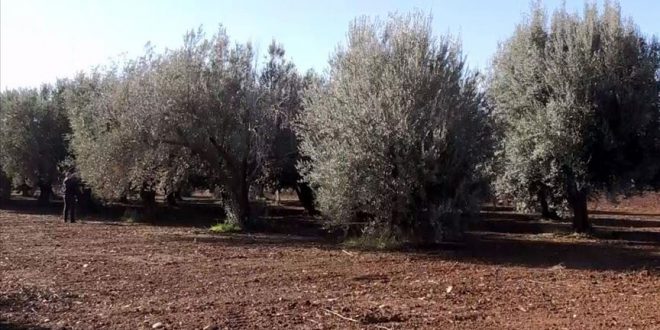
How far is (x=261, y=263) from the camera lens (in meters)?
14.6

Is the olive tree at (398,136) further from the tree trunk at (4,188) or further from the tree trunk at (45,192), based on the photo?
the tree trunk at (4,188)

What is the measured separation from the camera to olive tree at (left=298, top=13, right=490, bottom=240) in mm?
16719

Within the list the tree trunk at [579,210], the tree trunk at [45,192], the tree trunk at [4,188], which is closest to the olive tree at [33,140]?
the tree trunk at [45,192]

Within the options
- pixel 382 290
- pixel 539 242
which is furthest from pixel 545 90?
pixel 382 290

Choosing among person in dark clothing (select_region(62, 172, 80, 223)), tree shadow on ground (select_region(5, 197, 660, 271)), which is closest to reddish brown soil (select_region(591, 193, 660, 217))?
tree shadow on ground (select_region(5, 197, 660, 271))

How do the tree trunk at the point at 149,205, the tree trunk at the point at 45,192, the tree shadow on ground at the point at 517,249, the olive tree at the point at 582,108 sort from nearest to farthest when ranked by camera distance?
the tree shadow on ground at the point at 517,249
the olive tree at the point at 582,108
the tree trunk at the point at 149,205
the tree trunk at the point at 45,192

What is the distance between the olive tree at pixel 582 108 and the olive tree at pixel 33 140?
20585 millimetres

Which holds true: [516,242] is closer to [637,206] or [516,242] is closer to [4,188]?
[637,206]

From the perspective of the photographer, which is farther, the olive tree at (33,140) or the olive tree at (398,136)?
the olive tree at (33,140)

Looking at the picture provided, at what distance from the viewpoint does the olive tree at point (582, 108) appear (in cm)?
1995

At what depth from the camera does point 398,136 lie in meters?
16.5

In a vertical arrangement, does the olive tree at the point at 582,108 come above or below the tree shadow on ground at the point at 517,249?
above

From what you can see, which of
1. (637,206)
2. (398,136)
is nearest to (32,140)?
(398,136)

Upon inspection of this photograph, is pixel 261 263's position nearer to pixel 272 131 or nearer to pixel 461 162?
pixel 461 162
